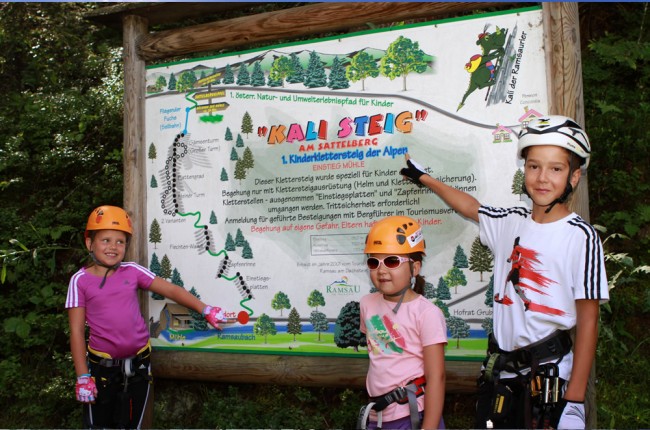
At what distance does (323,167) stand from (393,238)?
1.40m

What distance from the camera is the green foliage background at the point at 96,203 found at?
6.47m

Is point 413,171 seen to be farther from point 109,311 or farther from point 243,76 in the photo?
point 109,311

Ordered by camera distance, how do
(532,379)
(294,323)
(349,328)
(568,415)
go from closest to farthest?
(568,415) → (532,379) → (349,328) → (294,323)

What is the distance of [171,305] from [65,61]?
5.78 meters

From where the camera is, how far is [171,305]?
616 centimetres

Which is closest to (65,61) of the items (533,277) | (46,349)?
(46,349)

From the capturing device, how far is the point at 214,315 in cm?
585

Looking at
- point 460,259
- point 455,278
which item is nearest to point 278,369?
point 455,278

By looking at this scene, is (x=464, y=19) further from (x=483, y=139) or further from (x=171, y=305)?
(x=171, y=305)

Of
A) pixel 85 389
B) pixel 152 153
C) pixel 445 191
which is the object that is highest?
pixel 152 153

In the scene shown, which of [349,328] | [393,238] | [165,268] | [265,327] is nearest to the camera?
[393,238]

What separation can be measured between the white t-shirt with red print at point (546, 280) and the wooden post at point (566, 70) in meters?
0.81

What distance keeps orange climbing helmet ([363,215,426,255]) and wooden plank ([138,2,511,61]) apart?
1782 millimetres

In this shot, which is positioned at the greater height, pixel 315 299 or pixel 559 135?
pixel 559 135
